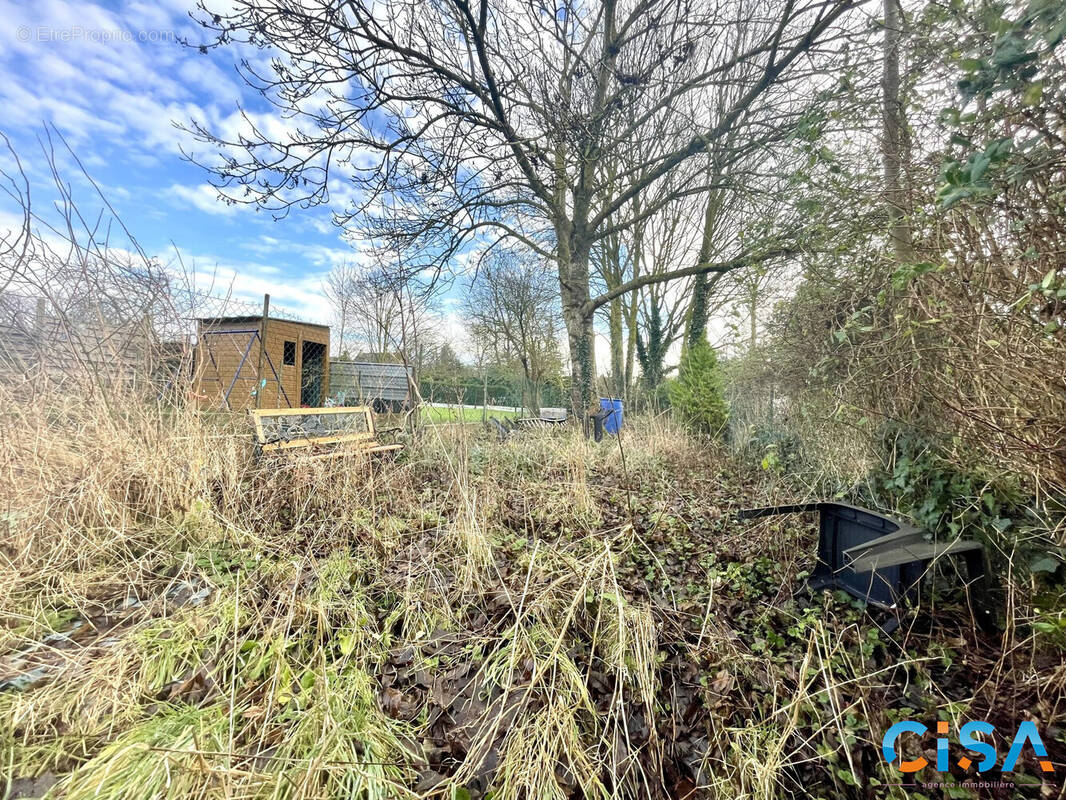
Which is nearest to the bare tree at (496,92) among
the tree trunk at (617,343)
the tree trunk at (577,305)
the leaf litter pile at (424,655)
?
the tree trunk at (577,305)

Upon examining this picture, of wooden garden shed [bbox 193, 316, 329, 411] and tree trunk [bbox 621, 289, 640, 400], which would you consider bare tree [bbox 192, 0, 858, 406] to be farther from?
tree trunk [bbox 621, 289, 640, 400]

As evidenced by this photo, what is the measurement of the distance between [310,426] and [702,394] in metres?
6.08

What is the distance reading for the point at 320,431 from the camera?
4.75m

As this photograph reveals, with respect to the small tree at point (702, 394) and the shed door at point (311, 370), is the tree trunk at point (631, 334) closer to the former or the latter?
the small tree at point (702, 394)

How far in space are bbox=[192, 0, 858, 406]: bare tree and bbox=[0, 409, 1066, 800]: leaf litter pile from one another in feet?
11.3

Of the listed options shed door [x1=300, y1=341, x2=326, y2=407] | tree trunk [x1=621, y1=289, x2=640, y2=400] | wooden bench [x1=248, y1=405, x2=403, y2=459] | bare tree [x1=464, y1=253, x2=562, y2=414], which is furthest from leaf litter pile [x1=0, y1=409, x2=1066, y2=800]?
tree trunk [x1=621, y1=289, x2=640, y2=400]

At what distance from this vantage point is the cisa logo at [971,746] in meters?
1.25

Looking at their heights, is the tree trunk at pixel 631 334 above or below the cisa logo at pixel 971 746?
above

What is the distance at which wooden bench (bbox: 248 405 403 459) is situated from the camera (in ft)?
12.7

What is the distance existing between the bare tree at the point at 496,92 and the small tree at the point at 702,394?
5.87 feet

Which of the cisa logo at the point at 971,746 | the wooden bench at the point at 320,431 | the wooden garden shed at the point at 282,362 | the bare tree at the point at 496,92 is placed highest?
the bare tree at the point at 496,92

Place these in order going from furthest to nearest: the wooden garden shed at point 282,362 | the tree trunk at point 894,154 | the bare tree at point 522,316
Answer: the bare tree at point 522,316
the wooden garden shed at point 282,362
the tree trunk at point 894,154

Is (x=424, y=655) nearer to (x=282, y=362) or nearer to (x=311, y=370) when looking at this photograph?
(x=282, y=362)

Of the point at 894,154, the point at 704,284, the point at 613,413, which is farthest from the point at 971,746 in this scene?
the point at 704,284
